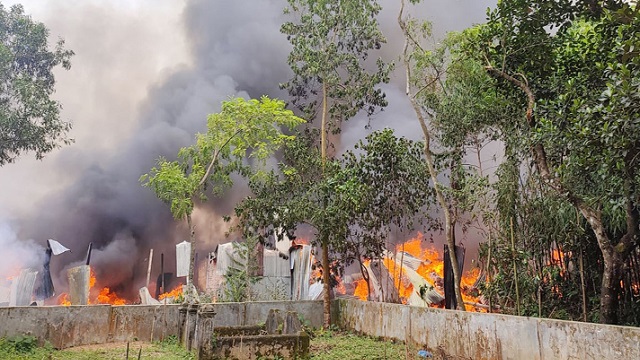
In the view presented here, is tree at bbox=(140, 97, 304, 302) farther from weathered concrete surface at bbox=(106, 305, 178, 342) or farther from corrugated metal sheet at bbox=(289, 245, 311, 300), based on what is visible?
corrugated metal sheet at bbox=(289, 245, 311, 300)

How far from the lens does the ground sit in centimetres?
990

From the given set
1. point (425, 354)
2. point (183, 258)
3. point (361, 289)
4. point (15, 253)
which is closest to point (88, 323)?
point (425, 354)

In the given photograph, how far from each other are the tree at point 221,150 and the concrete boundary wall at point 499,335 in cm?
755

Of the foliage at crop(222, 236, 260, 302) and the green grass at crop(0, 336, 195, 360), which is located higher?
the foliage at crop(222, 236, 260, 302)

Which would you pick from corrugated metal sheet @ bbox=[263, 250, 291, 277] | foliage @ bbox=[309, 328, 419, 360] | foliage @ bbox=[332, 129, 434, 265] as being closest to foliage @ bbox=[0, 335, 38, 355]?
foliage @ bbox=[309, 328, 419, 360]

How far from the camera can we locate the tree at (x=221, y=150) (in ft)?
52.9

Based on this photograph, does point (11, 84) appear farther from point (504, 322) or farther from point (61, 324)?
point (504, 322)

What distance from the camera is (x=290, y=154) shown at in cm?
1680

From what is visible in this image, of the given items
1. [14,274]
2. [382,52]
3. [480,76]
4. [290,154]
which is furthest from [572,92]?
[14,274]

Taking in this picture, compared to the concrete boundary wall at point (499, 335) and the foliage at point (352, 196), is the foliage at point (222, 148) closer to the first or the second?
the foliage at point (352, 196)

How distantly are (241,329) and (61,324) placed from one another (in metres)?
4.44

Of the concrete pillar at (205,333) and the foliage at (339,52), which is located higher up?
the foliage at (339,52)

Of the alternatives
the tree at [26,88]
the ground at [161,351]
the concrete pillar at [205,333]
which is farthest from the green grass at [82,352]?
the tree at [26,88]

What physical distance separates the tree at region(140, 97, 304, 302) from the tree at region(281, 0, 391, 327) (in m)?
1.55
